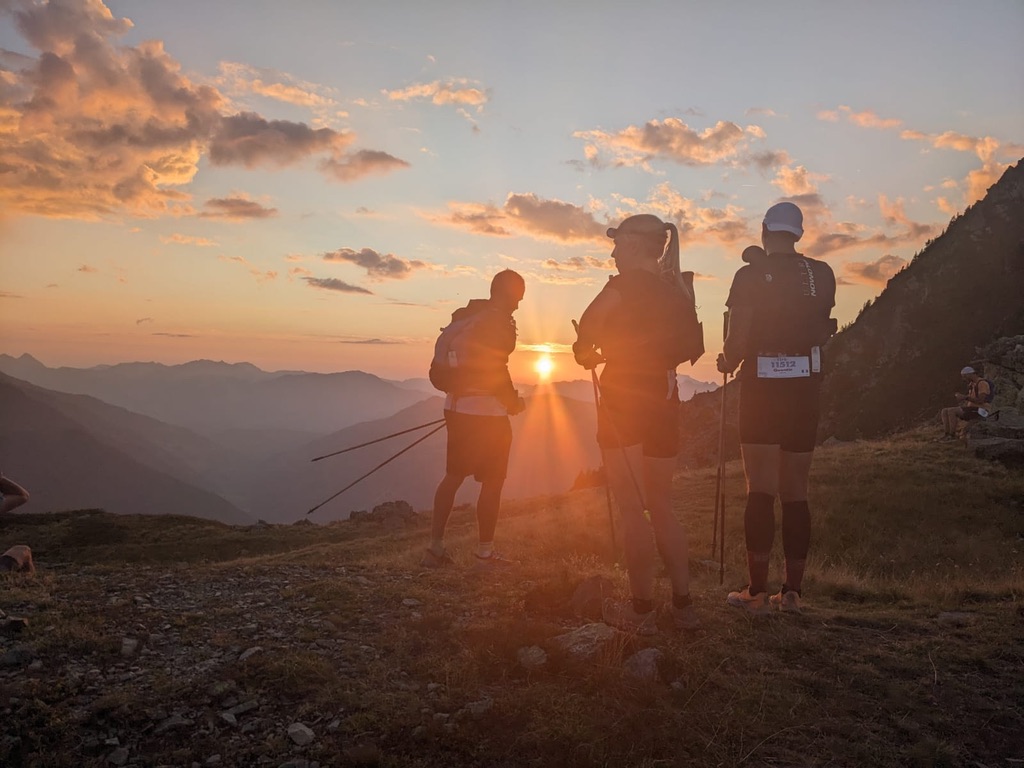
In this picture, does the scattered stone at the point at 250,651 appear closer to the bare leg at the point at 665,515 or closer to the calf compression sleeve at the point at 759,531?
the bare leg at the point at 665,515

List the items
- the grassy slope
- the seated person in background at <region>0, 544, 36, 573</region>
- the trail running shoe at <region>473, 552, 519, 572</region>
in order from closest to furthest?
the grassy slope < the trail running shoe at <region>473, 552, 519, 572</region> < the seated person in background at <region>0, 544, 36, 573</region>

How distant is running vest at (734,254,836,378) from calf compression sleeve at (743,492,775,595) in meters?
1.06

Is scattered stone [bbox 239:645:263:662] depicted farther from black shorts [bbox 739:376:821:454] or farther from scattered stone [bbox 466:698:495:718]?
black shorts [bbox 739:376:821:454]

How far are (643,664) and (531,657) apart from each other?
747mm

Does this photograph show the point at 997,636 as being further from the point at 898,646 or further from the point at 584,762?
the point at 584,762

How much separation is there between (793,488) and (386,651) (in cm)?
348

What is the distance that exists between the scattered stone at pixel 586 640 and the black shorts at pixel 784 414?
2.03 m

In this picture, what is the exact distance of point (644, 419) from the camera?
4.42 m

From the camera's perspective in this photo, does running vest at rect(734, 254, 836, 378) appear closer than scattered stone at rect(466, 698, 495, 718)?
No

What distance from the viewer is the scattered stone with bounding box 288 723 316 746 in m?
3.35

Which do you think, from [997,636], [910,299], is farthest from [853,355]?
[997,636]

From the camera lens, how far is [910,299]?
3803cm

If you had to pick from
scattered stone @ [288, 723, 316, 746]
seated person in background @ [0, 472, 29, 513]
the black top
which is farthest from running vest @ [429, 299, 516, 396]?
seated person in background @ [0, 472, 29, 513]

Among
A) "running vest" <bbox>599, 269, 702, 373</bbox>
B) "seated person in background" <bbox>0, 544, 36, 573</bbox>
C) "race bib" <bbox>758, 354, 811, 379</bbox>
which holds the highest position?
"running vest" <bbox>599, 269, 702, 373</bbox>
